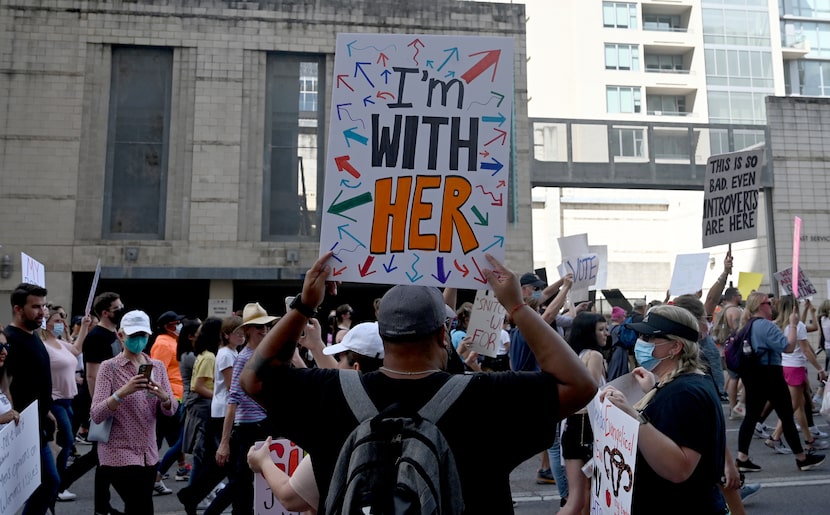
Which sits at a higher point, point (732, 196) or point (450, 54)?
point (732, 196)

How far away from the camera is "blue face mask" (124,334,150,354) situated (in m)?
5.72

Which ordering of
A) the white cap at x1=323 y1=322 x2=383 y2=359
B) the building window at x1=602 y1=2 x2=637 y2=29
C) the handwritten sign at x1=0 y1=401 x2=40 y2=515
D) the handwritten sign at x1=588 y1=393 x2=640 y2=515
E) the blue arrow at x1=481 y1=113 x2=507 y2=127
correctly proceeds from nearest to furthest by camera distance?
the blue arrow at x1=481 y1=113 x2=507 y2=127
the handwritten sign at x1=588 y1=393 x2=640 y2=515
the white cap at x1=323 y1=322 x2=383 y2=359
the handwritten sign at x1=0 y1=401 x2=40 y2=515
the building window at x1=602 y1=2 x2=637 y2=29

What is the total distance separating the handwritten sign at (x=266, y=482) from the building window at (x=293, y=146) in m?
15.6

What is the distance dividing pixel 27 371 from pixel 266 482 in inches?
113

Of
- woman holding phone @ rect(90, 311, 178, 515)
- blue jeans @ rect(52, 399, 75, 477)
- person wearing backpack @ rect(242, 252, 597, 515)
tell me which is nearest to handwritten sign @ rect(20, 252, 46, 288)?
blue jeans @ rect(52, 399, 75, 477)

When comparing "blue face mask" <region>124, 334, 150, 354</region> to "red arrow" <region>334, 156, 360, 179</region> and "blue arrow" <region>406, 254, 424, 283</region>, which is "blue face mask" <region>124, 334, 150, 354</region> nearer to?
"red arrow" <region>334, 156, 360, 179</region>

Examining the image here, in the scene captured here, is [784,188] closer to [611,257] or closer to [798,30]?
[611,257]

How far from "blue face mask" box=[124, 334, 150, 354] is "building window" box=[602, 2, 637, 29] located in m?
46.6

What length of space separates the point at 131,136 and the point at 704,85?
38.7m

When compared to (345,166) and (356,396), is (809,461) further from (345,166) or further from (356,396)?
(356,396)

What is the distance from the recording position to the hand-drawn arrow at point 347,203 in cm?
279

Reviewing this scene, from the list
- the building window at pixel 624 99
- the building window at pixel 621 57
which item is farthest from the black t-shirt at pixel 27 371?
the building window at pixel 621 57

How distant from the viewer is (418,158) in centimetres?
283

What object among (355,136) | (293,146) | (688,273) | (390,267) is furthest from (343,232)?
(293,146)
